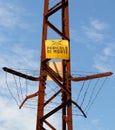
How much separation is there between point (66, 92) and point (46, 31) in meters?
3.98

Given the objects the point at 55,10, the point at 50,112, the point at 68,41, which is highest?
the point at 55,10

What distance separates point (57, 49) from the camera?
30.0 meters

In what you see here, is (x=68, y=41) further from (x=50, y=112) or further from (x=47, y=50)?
(x=50, y=112)

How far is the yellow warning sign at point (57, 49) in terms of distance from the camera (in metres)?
29.8

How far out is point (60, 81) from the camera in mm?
29891

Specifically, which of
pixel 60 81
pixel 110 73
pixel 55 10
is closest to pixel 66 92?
pixel 60 81

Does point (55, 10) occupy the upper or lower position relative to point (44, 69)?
upper

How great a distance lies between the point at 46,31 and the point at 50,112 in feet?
16.3

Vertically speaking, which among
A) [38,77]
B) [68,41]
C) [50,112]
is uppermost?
[68,41]

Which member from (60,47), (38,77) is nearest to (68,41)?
(60,47)

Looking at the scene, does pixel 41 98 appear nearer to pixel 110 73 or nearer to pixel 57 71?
pixel 57 71

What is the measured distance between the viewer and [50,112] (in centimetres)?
2900

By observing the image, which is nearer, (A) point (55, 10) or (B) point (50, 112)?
(B) point (50, 112)

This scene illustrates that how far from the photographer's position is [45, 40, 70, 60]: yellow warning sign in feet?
97.8
